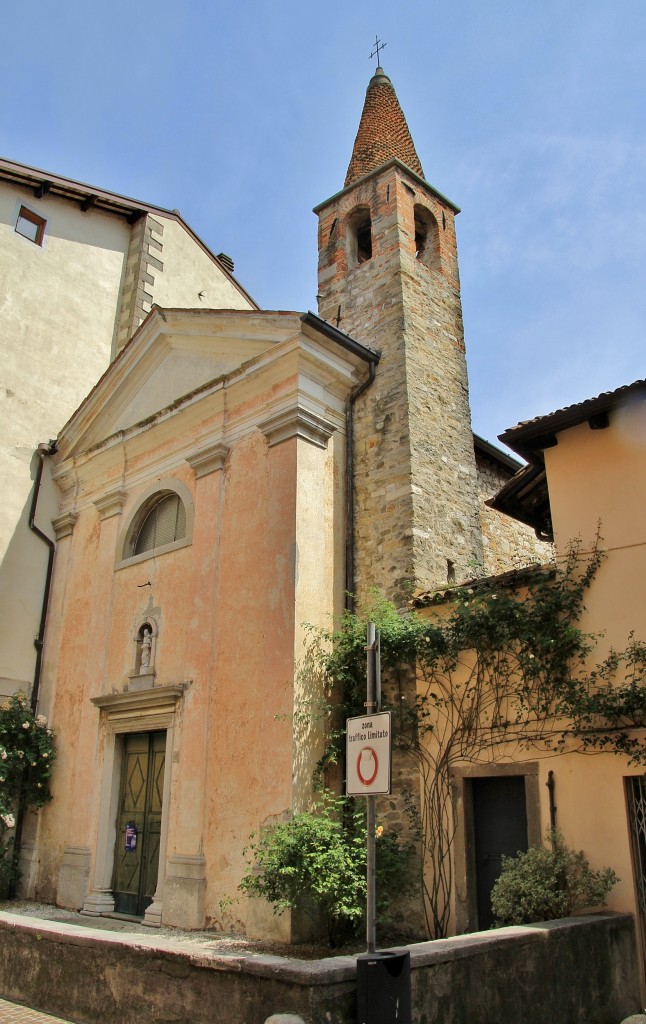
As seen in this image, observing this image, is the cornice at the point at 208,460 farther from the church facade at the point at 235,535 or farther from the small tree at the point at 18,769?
the small tree at the point at 18,769

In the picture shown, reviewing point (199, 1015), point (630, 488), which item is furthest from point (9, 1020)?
point (630, 488)

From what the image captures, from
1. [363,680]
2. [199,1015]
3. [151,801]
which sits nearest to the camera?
[199,1015]

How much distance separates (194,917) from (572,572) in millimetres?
4951

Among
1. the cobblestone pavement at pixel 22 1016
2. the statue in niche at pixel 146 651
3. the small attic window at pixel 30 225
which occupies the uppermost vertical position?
the small attic window at pixel 30 225

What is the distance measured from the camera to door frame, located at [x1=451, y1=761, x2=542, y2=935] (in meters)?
6.86

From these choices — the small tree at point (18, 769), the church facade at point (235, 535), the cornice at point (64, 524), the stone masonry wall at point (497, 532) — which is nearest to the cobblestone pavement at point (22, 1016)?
the church facade at point (235, 535)

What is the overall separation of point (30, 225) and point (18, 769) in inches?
327

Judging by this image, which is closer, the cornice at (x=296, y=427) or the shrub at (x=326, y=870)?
the shrub at (x=326, y=870)

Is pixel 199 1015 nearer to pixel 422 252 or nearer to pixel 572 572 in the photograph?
pixel 572 572

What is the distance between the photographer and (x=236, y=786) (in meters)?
8.09

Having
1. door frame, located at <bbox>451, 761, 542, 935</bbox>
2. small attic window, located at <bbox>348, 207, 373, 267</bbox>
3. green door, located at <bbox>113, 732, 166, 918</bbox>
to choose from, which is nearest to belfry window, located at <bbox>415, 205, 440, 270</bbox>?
small attic window, located at <bbox>348, 207, 373, 267</bbox>

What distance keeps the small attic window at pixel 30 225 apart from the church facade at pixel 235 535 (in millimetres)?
2973

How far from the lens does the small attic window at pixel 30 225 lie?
41.9 ft

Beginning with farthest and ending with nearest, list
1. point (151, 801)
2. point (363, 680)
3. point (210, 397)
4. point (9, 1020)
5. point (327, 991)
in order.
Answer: point (210, 397) < point (151, 801) < point (363, 680) < point (9, 1020) < point (327, 991)
